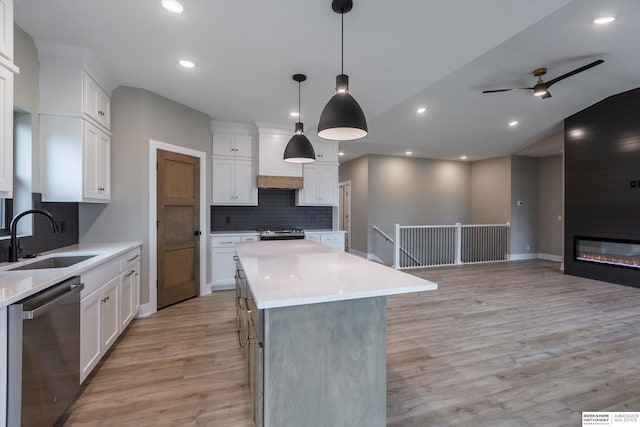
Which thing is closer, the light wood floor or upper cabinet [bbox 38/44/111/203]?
the light wood floor

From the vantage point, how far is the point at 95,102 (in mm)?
2959

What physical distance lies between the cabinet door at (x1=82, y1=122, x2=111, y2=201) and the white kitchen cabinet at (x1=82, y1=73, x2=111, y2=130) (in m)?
0.12

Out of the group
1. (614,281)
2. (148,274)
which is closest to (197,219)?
(148,274)

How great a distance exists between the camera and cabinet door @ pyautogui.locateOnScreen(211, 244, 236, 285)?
4496 millimetres

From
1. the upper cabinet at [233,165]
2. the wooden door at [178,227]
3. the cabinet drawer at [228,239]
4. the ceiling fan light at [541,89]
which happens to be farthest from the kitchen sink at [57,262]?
the ceiling fan light at [541,89]

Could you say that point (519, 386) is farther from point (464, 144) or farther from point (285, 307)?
point (464, 144)

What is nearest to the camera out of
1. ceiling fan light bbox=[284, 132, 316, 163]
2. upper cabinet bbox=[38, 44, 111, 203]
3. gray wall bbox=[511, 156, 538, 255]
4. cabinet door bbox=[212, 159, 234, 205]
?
upper cabinet bbox=[38, 44, 111, 203]

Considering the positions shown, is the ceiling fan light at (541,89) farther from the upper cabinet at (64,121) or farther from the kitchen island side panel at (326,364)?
the upper cabinet at (64,121)

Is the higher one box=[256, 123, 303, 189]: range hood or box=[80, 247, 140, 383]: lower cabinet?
box=[256, 123, 303, 189]: range hood

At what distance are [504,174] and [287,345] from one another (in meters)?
8.56

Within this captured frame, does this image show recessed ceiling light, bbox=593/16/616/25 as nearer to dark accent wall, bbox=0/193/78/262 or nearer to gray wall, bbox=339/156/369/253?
gray wall, bbox=339/156/369/253

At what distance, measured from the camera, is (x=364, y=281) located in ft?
5.04

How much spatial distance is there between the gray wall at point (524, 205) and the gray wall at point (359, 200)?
12.9 feet

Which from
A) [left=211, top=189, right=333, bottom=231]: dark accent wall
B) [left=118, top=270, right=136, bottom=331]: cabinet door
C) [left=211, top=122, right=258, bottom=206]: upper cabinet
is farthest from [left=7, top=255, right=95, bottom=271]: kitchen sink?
[left=211, top=189, right=333, bottom=231]: dark accent wall
